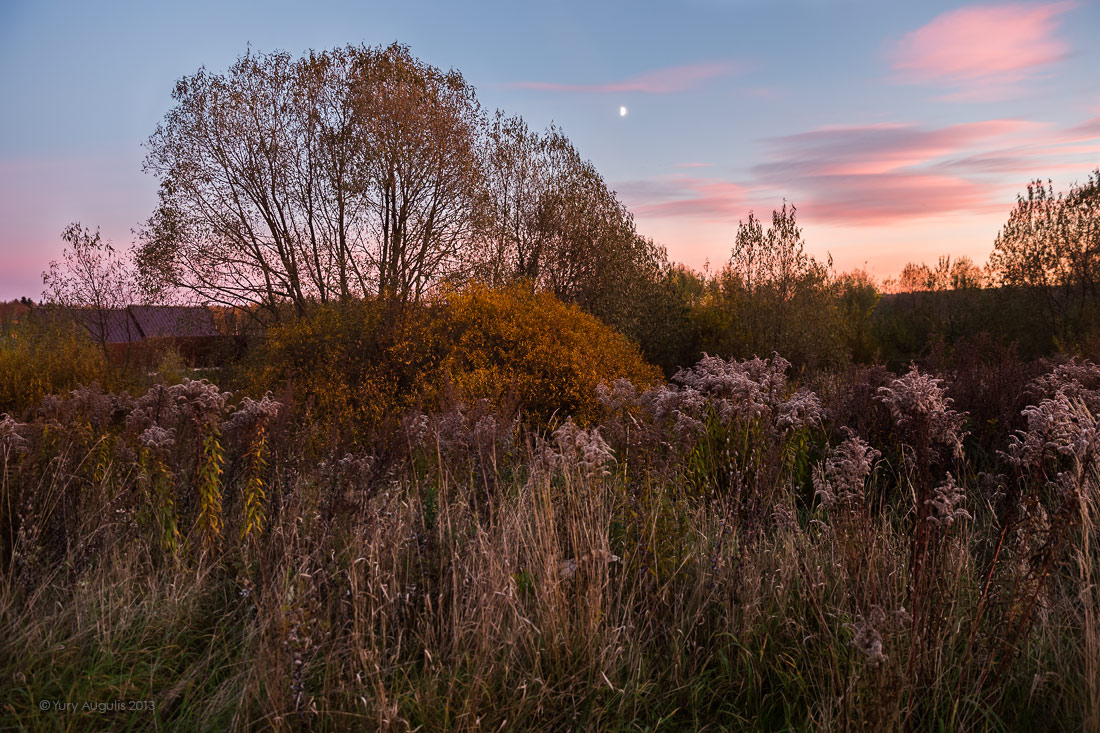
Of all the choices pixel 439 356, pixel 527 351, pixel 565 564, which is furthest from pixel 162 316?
pixel 565 564

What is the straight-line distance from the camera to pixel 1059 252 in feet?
64.8

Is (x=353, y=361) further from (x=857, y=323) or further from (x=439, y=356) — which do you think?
(x=857, y=323)

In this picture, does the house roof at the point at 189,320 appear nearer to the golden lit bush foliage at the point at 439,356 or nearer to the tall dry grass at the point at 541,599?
the golden lit bush foliage at the point at 439,356

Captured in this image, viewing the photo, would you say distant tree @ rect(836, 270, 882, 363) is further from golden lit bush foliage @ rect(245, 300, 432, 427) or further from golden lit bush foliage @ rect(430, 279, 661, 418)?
golden lit bush foliage @ rect(245, 300, 432, 427)

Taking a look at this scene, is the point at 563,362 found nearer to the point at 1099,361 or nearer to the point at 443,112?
the point at 1099,361

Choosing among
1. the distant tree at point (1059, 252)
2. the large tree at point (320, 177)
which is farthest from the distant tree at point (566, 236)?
the distant tree at point (1059, 252)

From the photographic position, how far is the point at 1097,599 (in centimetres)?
344

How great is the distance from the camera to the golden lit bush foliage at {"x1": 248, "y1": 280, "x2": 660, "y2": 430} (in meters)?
8.41

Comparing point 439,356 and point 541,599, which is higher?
point 439,356

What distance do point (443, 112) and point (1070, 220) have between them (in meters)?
17.6

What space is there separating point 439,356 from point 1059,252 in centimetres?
1947

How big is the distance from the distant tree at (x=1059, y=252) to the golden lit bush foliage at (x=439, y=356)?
652 inches

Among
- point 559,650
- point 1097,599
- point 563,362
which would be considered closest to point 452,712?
point 559,650

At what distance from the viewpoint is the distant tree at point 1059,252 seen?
63.1ft
